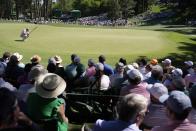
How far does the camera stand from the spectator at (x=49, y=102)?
22.2ft

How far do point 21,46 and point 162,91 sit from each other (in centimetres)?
2339

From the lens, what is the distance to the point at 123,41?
109ft

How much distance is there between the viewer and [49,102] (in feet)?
22.4

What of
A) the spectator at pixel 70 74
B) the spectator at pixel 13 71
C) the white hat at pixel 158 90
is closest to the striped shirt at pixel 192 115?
the white hat at pixel 158 90

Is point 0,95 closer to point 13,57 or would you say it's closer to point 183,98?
point 183,98

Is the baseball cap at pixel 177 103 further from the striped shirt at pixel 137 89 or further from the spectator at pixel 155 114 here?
the striped shirt at pixel 137 89

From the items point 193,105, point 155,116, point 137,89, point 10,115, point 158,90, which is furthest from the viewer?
point 137,89

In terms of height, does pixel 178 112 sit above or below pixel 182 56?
above

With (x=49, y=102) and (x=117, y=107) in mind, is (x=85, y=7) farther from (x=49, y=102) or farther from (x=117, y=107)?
(x=117, y=107)

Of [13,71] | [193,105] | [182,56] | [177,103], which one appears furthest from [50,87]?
[182,56]

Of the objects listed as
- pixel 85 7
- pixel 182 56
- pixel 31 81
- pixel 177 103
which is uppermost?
pixel 85 7

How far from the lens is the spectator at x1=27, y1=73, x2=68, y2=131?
6.76 m

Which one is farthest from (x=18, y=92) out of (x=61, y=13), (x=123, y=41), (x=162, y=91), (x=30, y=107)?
(x=61, y=13)

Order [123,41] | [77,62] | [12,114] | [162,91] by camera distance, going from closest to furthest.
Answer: [12,114] → [162,91] → [77,62] → [123,41]
